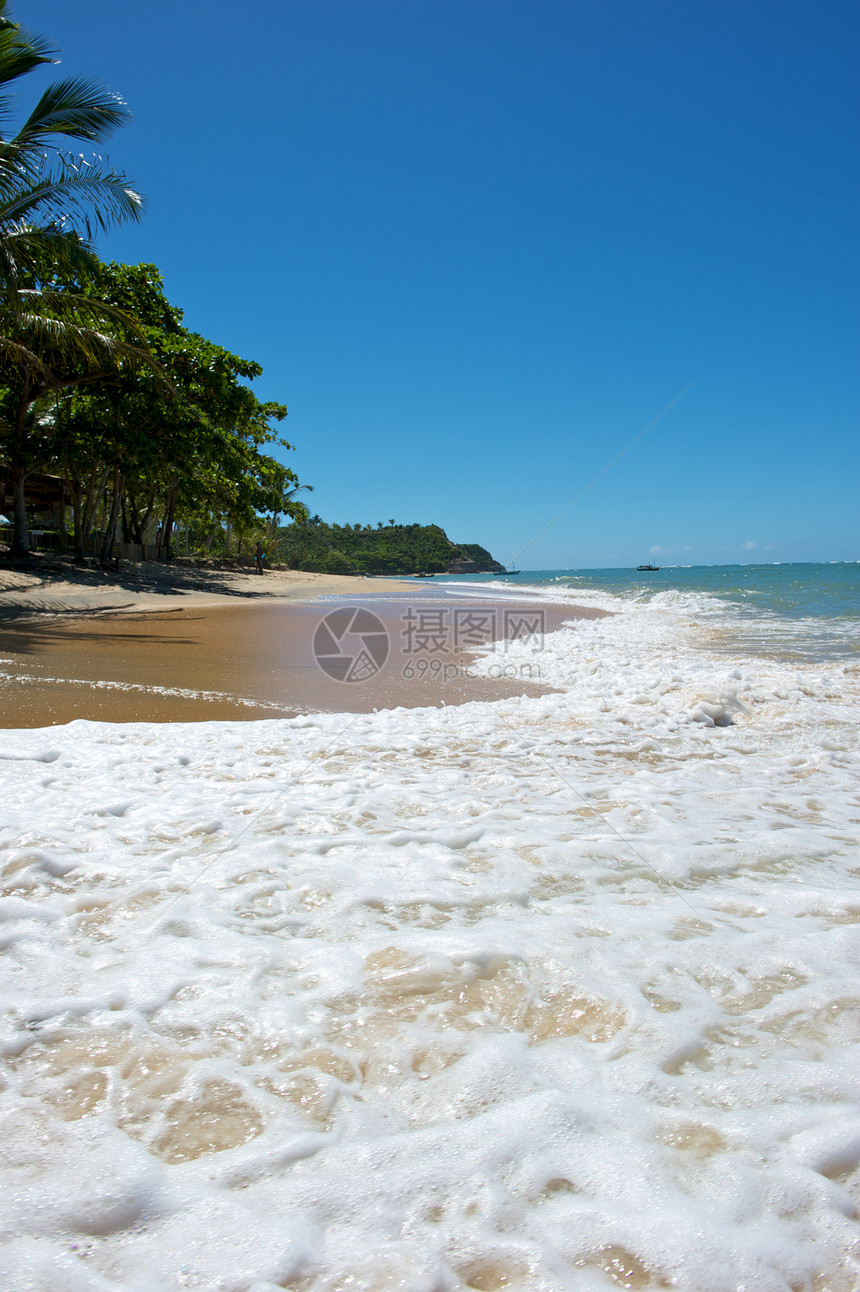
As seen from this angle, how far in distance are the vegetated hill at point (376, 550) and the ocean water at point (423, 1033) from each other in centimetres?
6603

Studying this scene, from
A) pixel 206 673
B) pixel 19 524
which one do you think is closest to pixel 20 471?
pixel 19 524

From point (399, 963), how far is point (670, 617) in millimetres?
15379

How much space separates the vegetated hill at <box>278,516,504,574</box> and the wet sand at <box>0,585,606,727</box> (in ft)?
191

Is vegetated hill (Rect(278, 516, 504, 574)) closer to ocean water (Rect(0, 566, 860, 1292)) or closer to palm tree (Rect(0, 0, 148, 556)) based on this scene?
palm tree (Rect(0, 0, 148, 556))

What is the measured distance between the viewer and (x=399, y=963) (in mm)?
1982

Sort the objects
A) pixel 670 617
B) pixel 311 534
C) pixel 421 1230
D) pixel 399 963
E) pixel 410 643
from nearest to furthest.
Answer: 1. pixel 421 1230
2. pixel 399 963
3. pixel 410 643
4. pixel 670 617
5. pixel 311 534

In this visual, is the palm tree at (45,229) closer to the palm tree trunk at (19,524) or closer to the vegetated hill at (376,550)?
the palm tree trunk at (19,524)

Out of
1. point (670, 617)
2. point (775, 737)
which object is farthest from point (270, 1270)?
point (670, 617)

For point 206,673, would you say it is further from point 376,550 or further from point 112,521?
point 376,550

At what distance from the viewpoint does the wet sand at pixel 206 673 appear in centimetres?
524

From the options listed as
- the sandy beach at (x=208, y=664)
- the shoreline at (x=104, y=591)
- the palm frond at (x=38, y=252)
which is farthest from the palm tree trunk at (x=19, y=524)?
the palm frond at (x=38, y=252)

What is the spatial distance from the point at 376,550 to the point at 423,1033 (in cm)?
10836

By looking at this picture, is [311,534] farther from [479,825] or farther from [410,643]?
[479,825]

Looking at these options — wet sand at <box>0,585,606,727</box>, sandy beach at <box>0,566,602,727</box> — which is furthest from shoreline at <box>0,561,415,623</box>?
wet sand at <box>0,585,606,727</box>
